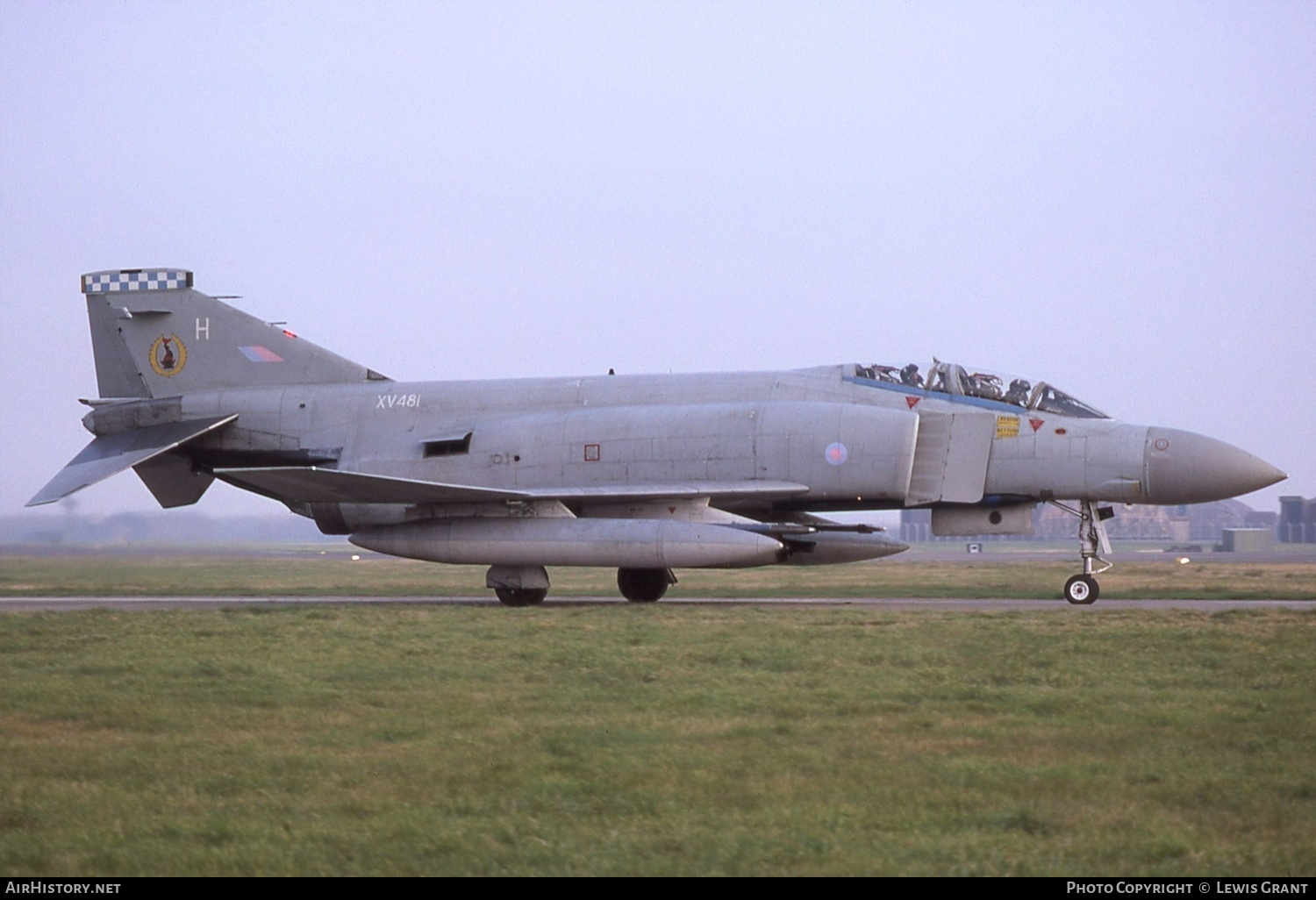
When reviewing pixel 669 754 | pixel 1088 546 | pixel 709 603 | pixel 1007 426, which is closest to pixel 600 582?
pixel 709 603

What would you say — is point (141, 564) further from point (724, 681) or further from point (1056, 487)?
point (724, 681)

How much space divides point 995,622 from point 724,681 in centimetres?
465

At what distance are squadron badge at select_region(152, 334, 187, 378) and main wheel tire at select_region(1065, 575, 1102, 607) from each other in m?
12.7

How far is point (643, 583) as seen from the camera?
17.9 meters

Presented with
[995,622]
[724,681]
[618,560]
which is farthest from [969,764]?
[618,560]

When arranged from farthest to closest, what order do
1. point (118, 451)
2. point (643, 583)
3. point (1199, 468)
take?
point (118, 451), point (643, 583), point (1199, 468)

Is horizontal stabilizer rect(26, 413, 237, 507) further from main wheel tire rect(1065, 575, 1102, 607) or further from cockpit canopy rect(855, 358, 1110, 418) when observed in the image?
main wheel tire rect(1065, 575, 1102, 607)

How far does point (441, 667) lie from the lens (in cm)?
1012

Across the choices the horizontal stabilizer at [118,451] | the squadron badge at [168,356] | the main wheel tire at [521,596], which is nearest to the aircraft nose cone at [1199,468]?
the main wheel tire at [521,596]

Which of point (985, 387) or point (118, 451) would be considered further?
point (118, 451)

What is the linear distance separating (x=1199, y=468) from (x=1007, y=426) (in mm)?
2177

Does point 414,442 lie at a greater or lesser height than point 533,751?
greater

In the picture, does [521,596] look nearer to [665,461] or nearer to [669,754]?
[665,461]

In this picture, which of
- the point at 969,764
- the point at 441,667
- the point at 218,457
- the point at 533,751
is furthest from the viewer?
the point at 218,457
